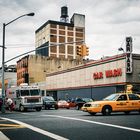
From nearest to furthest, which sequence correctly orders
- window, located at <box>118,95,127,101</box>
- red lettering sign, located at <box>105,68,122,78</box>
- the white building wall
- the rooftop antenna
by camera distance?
window, located at <box>118,95,127,101</box> → red lettering sign, located at <box>105,68,122,78</box> → the white building wall → the rooftop antenna

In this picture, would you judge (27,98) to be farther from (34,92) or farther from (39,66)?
(39,66)

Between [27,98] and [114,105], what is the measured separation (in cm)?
1413

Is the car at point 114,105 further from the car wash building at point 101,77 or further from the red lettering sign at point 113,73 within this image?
the red lettering sign at point 113,73

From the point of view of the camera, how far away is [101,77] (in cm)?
5006

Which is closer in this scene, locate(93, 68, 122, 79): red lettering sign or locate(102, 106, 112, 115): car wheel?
locate(102, 106, 112, 115): car wheel

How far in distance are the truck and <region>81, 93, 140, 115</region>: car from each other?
488 inches

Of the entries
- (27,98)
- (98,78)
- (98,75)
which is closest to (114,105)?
(27,98)

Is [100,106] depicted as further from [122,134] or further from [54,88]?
[54,88]

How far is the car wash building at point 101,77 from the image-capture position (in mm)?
44188

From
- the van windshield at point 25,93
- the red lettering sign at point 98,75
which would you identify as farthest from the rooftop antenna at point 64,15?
the van windshield at point 25,93

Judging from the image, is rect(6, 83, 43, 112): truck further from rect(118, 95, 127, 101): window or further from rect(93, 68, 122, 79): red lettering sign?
rect(118, 95, 127, 101): window

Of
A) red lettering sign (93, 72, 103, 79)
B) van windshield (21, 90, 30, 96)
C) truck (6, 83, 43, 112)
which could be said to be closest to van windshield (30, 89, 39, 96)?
truck (6, 83, 43, 112)

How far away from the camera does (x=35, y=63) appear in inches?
3654

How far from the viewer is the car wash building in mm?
44188
